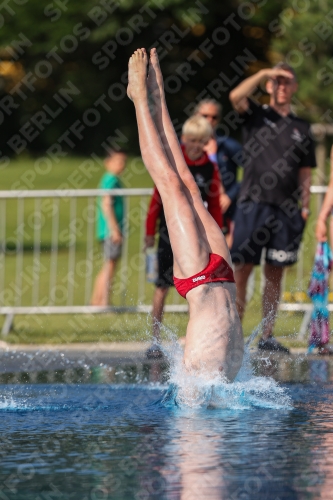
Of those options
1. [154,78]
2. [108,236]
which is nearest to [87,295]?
[108,236]

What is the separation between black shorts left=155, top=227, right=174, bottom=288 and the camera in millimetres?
9180

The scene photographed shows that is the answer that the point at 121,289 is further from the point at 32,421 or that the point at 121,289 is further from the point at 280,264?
the point at 32,421

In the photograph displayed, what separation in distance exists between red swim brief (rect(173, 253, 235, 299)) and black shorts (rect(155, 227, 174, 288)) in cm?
304

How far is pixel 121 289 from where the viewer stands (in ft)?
41.3

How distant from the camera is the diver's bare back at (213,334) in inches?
231

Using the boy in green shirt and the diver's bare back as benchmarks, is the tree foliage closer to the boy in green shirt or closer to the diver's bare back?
the boy in green shirt

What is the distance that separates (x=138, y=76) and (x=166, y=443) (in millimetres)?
2591

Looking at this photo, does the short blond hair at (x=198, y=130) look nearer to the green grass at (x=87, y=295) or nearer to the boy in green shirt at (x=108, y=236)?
the green grass at (x=87, y=295)

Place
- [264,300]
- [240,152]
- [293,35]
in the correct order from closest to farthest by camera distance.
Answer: [264,300] → [240,152] → [293,35]

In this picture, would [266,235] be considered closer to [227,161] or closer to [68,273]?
[227,161]

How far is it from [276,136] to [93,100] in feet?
89.3

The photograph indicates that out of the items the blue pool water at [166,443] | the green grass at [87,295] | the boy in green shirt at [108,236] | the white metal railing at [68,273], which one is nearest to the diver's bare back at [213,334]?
the blue pool water at [166,443]

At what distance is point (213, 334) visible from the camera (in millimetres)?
5867

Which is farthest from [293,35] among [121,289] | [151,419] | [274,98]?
[151,419]
